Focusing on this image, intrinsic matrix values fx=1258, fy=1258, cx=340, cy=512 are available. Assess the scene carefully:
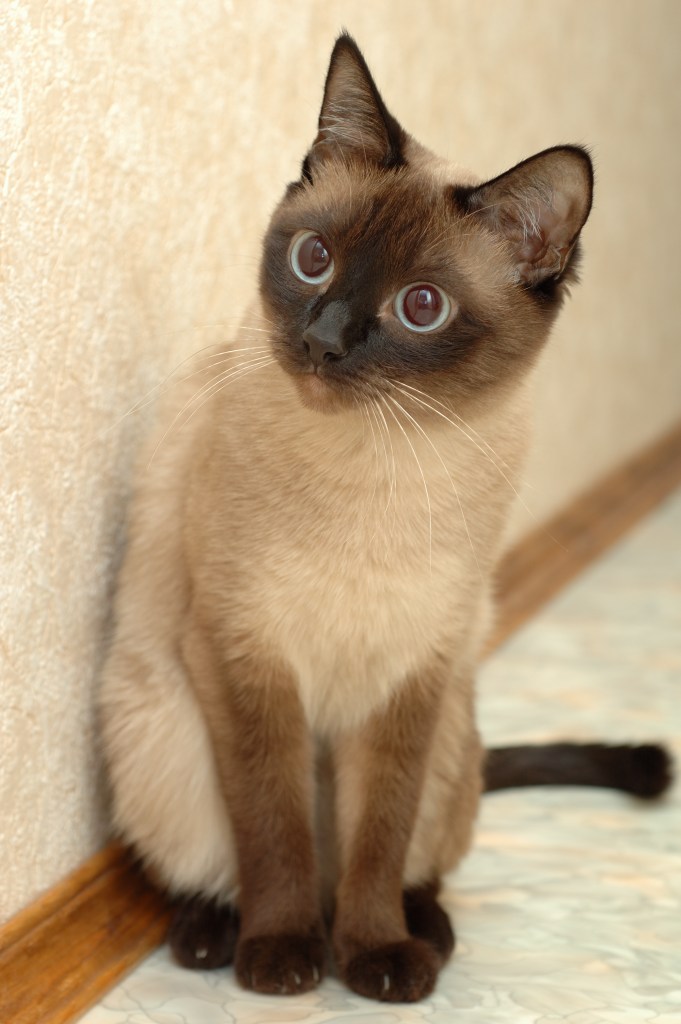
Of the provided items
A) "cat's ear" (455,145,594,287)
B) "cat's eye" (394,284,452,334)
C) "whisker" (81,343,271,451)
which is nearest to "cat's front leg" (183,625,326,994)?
"whisker" (81,343,271,451)

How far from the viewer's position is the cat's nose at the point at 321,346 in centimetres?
117

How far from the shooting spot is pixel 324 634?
4.39 ft

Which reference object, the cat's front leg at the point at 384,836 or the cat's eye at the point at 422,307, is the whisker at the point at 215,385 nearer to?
the cat's eye at the point at 422,307

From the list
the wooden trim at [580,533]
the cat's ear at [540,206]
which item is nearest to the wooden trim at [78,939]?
the cat's ear at [540,206]

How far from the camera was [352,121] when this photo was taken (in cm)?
130

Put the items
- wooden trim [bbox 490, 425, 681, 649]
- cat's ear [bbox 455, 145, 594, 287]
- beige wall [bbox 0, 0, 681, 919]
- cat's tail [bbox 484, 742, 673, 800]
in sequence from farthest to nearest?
1. wooden trim [bbox 490, 425, 681, 649]
2. cat's tail [bbox 484, 742, 673, 800]
3. beige wall [bbox 0, 0, 681, 919]
4. cat's ear [bbox 455, 145, 594, 287]

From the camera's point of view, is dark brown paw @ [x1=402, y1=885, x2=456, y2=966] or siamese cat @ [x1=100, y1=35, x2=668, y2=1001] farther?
dark brown paw @ [x1=402, y1=885, x2=456, y2=966]

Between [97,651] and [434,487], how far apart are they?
47 centimetres

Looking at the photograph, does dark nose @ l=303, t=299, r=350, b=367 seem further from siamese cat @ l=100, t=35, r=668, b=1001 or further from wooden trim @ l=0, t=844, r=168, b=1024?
wooden trim @ l=0, t=844, r=168, b=1024

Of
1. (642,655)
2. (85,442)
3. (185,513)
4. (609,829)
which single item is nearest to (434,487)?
(185,513)

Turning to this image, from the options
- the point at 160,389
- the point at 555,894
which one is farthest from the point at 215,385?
the point at 555,894

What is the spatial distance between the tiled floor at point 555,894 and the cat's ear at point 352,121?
2.93 feet

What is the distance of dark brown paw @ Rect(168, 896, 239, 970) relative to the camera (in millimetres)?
1419

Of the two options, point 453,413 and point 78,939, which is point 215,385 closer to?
point 453,413
